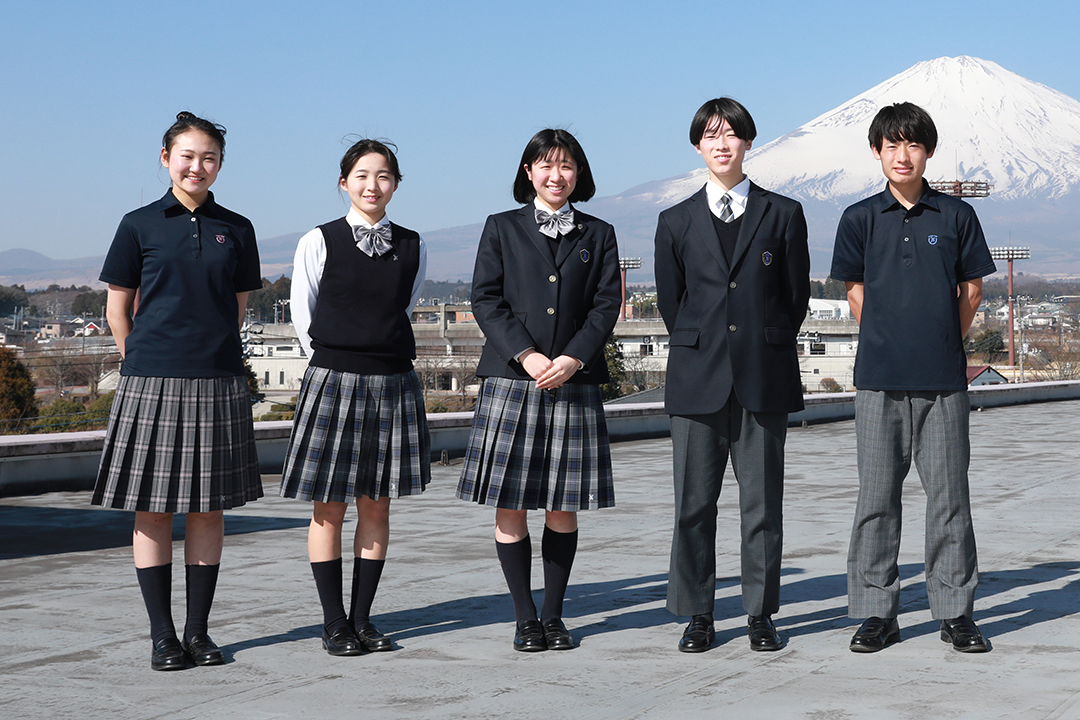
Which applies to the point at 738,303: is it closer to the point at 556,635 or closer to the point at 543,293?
the point at 543,293

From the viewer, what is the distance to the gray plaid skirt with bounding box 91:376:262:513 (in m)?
3.66

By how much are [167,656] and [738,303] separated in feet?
6.85

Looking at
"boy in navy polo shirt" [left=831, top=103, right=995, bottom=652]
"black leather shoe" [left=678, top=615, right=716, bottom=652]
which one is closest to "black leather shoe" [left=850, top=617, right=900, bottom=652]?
"boy in navy polo shirt" [left=831, top=103, right=995, bottom=652]

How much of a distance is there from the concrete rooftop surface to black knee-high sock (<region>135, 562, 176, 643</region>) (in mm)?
134

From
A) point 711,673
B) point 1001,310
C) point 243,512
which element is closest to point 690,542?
point 711,673

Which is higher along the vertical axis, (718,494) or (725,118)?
(725,118)

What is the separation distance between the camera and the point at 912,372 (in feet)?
12.5

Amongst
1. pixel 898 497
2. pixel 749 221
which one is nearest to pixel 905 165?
pixel 749 221

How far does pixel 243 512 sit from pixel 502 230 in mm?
3815

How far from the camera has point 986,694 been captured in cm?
318

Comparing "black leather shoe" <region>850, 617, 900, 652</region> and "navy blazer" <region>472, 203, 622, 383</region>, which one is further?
"navy blazer" <region>472, 203, 622, 383</region>

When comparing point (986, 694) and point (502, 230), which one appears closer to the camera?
point (986, 694)

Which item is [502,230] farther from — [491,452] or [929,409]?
[929,409]

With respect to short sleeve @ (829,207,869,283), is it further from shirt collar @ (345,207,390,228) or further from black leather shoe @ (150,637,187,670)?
black leather shoe @ (150,637,187,670)
